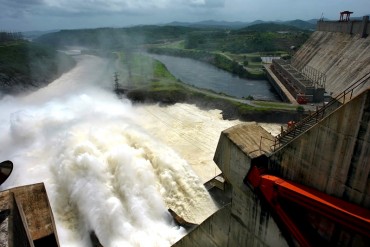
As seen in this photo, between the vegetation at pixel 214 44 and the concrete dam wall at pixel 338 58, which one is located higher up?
the concrete dam wall at pixel 338 58

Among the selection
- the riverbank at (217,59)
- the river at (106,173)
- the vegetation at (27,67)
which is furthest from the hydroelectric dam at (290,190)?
the riverbank at (217,59)

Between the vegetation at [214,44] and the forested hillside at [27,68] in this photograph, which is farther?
the vegetation at [214,44]

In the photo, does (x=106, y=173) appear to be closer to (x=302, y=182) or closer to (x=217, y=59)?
(x=302, y=182)

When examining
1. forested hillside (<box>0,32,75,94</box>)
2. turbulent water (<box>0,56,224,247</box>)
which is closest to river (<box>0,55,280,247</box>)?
turbulent water (<box>0,56,224,247</box>)

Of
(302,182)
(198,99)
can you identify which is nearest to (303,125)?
(302,182)

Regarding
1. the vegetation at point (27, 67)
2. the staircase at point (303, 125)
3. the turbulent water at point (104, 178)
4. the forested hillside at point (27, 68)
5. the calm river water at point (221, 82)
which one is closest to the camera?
the staircase at point (303, 125)

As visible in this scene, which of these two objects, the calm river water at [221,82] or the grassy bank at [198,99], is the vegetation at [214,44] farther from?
the grassy bank at [198,99]
